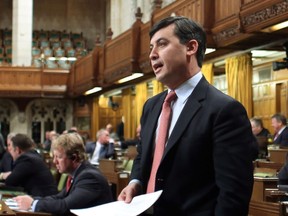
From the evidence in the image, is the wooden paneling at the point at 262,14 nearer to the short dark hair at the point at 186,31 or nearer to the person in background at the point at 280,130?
the person in background at the point at 280,130

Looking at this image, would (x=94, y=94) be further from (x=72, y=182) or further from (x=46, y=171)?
(x=72, y=182)

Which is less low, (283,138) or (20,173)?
(283,138)

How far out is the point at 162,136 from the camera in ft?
7.82

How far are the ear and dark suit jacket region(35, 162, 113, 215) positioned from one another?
240cm

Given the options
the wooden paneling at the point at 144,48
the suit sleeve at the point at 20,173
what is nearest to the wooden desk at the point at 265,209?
the suit sleeve at the point at 20,173

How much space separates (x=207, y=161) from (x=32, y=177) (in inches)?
167

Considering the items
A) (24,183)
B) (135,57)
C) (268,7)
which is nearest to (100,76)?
(135,57)

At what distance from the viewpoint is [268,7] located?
27.5ft

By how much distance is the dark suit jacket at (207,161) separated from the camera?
219 centimetres

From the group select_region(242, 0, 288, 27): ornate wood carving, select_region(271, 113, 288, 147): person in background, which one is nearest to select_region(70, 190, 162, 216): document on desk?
select_region(242, 0, 288, 27): ornate wood carving

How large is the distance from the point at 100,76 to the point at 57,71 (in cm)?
508

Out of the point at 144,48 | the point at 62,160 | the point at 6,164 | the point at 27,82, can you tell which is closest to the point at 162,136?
the point at 62,160

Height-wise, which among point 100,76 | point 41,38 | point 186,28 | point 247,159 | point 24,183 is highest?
point 41,38

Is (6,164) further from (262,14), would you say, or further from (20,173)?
(262,14)
